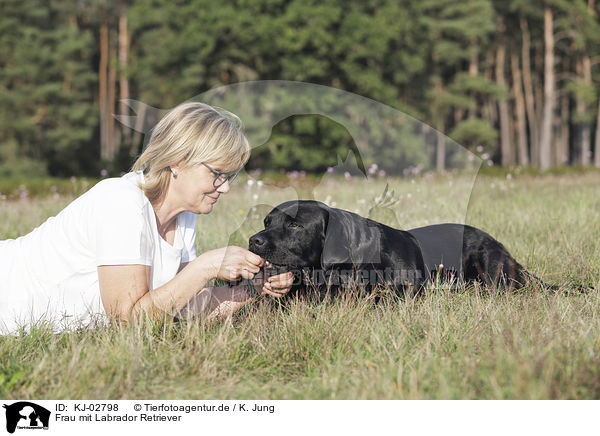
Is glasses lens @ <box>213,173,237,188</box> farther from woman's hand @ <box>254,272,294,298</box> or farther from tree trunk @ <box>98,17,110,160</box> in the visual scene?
tree trunk @ <box>98,17,110,160</box>

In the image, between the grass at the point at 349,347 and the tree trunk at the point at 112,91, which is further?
the tree trunk at the point at 112,91

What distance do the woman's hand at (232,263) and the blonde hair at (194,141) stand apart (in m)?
0.52

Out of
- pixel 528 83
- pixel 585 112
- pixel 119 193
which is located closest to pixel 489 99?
pixel 528 83

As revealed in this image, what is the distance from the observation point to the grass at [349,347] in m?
2.27

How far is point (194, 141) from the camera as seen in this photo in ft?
9.64

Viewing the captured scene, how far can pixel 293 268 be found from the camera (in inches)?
126

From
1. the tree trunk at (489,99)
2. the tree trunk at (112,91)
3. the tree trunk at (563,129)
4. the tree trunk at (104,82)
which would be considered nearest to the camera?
the tree trunk at (112,91)

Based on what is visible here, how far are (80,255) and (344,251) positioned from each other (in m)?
1.54

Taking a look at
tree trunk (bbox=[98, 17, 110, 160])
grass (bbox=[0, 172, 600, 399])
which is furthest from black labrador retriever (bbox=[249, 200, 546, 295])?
tree trunk (bbox=[98, 17, 110, 160])

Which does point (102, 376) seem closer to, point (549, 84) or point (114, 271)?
point (114, 271)

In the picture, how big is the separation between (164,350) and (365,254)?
135 cm

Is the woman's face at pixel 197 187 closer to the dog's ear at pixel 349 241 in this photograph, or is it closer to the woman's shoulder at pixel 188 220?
the woman's shoulder at pixel 188 220
